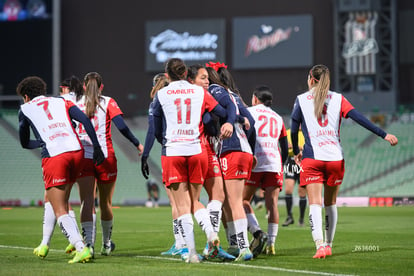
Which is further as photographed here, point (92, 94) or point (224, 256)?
point (92, 94)

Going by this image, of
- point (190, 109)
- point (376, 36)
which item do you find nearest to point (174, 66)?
point (190, 109)

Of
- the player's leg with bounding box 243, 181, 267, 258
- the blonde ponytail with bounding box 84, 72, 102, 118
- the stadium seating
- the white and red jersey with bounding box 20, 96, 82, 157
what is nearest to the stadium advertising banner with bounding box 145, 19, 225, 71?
the stadium seating

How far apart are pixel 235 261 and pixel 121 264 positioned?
1.33 metres

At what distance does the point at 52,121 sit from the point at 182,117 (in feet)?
5.20

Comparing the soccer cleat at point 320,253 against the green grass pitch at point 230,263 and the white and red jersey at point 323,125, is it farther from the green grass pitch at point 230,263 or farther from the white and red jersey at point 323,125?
the white and red jersey at point 323,125

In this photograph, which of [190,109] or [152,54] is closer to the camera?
[190,109]

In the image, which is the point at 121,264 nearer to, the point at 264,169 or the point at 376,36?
the point at 264,169

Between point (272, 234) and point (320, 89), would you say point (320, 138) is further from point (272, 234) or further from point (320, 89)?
point (272, 234)

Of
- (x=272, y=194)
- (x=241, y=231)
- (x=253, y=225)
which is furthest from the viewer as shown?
(x=272, y=194)

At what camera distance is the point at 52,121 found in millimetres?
10156

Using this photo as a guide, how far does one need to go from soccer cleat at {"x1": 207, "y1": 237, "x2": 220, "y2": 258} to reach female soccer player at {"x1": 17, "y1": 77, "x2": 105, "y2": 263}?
1376 mm

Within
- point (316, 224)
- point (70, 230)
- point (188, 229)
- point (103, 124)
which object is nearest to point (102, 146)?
point (103, 124)

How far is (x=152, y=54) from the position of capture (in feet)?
141

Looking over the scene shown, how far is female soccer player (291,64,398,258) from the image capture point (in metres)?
10.8
